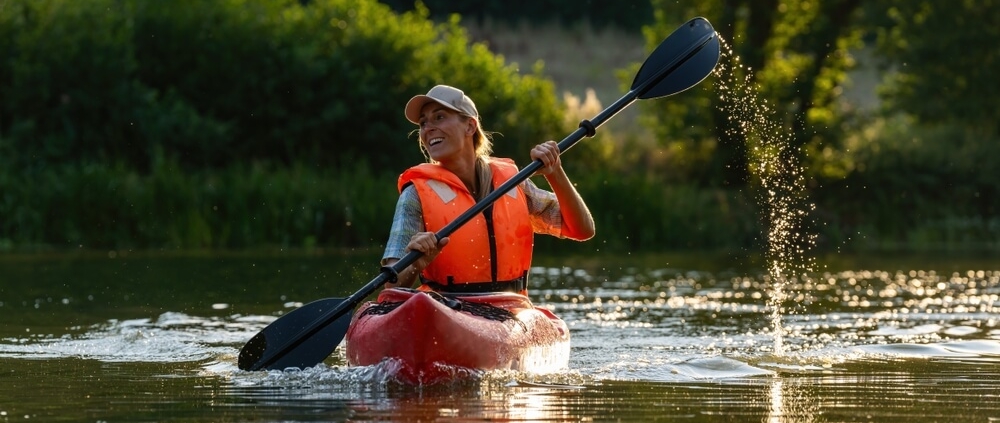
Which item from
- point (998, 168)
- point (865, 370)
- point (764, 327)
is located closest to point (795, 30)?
point (998, 168)

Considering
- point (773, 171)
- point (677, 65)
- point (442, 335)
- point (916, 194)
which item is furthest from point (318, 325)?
point (916, 194)

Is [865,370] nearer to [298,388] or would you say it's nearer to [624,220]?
[298,388]

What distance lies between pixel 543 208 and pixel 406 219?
739 millimetres

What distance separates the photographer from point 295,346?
7.65 meters

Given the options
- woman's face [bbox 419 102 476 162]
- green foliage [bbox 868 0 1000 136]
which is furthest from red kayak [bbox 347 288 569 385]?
green foliage [bbox 868 0 1000 136]

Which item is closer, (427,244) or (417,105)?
(427,244)

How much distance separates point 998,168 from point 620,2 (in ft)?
66.6

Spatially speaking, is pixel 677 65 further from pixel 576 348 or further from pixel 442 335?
pixel 442 335

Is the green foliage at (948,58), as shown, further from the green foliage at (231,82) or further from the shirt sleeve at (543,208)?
the shirt sleeve at (543,208)

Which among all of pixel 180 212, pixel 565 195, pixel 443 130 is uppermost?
pixel 180 212

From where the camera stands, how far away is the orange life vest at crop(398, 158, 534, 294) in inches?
298

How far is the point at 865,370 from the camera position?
25.8 feet

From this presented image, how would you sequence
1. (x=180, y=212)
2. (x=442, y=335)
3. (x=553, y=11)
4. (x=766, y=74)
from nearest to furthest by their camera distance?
(x=442, y=335) < (x=180, y=212) < (x=766, y=74) < (x=553, y=11)

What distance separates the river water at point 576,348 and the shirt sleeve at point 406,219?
64cm
